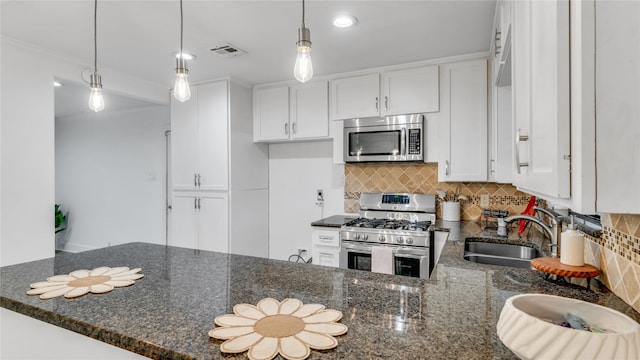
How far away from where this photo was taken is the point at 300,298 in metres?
1.12

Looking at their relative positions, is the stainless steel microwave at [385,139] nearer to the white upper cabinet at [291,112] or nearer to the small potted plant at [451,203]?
the white upper cabinet at [291,112]

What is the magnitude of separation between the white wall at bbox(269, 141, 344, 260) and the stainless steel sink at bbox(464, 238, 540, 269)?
5.21 ft

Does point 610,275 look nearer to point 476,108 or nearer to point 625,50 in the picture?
point 625,50

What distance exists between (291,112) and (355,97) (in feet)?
2.34

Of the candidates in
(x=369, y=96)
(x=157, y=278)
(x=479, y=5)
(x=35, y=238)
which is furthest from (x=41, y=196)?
(x=479, y=5)

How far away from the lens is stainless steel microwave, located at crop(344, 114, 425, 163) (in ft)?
9.87

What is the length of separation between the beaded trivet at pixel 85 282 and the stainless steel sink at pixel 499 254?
177 centimetres

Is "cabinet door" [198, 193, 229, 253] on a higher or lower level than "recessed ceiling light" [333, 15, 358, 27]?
lower

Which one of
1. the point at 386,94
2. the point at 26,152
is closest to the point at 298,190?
the point at 386,94

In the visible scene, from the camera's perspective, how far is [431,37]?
8.18ft

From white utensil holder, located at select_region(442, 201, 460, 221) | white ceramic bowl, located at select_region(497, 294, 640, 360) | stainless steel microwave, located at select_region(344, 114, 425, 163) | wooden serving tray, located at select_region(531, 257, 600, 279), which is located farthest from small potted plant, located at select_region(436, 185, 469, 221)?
white ceramic bowl, located at select_region(497, 294, 640, 360)

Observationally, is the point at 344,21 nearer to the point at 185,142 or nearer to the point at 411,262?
the point at 411,262

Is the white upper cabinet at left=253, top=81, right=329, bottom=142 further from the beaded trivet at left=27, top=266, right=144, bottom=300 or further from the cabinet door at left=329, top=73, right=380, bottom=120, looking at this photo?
the beaded trivet at left=27, top=266, right=144, bottom=300

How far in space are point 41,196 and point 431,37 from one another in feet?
10.4
